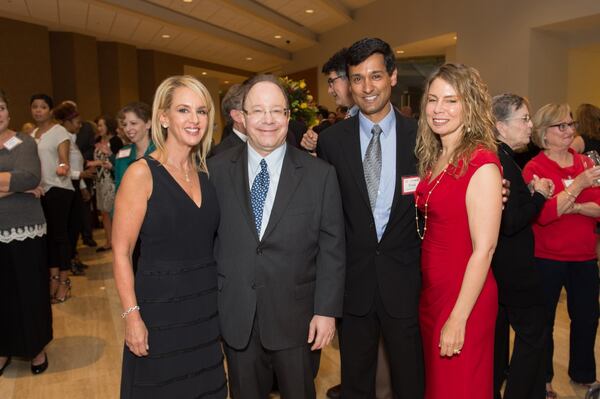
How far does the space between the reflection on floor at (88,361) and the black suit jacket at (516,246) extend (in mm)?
1187

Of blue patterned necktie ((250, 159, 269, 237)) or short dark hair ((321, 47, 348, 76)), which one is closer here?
blue patterned necktie ((250, 159, 269, 237))

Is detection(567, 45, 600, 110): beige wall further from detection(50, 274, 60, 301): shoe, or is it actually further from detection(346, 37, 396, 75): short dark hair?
detection(50, 274, 60, 301): shoe

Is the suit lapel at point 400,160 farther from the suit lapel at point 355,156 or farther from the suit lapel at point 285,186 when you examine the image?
the suit lapel at point 285,186

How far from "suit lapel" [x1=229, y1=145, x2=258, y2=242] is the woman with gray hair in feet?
3.66

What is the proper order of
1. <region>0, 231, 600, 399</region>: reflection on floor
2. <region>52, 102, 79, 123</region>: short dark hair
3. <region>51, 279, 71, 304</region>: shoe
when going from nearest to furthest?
<region>0, 231, 600, 399</region>: reflection on floor → <region>51, 279, 71, 304</region>: shoe → <region>52, 102, 79, 123</region>: short dark hair

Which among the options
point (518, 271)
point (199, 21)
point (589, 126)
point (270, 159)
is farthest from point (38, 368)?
point (199, 21)

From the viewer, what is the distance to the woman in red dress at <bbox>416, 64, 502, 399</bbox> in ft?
5.69

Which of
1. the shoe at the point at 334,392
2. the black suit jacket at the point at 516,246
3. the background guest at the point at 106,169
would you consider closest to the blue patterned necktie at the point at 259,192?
the black suit jacket at the point at 516,246

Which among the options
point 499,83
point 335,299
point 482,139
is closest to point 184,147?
point 335,299

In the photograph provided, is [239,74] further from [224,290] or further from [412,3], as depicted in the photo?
[224,290]

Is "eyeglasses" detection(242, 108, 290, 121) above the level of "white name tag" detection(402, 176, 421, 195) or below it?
above

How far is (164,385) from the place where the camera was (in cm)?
190

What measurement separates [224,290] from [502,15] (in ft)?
26.0

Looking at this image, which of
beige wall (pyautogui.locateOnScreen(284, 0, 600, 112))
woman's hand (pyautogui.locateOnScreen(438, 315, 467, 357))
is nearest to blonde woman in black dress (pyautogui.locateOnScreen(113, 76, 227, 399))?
woman's hand (pyautogui.locateOnScreen(438, 315, 467, 357))
